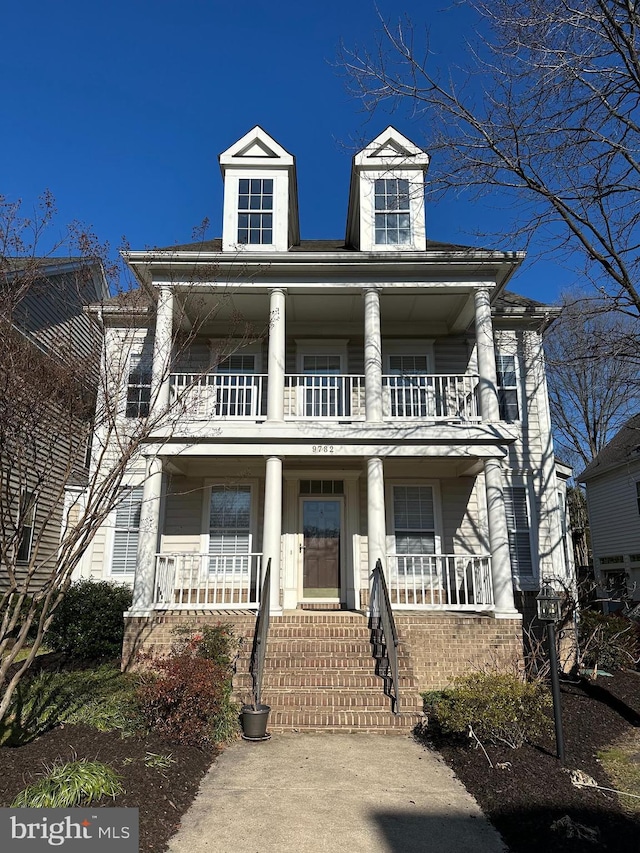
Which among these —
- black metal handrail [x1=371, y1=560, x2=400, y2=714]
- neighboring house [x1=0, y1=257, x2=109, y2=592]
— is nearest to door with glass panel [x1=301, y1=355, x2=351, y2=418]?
black metal handrail [x1=371, y1=560, x2=400, y2=714]

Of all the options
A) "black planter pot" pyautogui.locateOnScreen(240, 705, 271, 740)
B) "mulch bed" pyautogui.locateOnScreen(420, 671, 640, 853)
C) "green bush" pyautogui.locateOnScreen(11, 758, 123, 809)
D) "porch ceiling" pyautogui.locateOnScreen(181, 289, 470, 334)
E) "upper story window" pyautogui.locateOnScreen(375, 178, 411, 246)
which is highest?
"upper story window" pyautogui.locateOnScreen(375, 178, 411, 246)

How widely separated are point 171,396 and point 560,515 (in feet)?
28.6

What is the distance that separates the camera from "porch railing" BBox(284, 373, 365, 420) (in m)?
11.3

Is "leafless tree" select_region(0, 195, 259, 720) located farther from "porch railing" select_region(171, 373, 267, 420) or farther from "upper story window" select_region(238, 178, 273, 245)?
"upper story window" select_region(238, 178, 273, 245)

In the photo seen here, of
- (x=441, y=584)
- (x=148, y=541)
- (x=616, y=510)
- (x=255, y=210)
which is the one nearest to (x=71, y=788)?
(x=148, y=541)

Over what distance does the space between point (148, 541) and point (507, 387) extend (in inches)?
331

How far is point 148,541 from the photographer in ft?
32.1

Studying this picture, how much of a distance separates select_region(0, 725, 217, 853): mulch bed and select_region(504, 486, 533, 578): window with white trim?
7.92 metres

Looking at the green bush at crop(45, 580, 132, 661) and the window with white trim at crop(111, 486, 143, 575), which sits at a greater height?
the window with white trim at crop(111, 486, 143, 575)

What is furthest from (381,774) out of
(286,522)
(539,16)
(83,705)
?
(539,16)

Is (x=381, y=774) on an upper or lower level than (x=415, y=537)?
lower

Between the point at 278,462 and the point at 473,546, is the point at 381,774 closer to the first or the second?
the point at 278,462

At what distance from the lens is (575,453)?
29094 millimetres

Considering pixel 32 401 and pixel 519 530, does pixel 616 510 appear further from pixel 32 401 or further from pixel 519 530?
pixel 32 401
